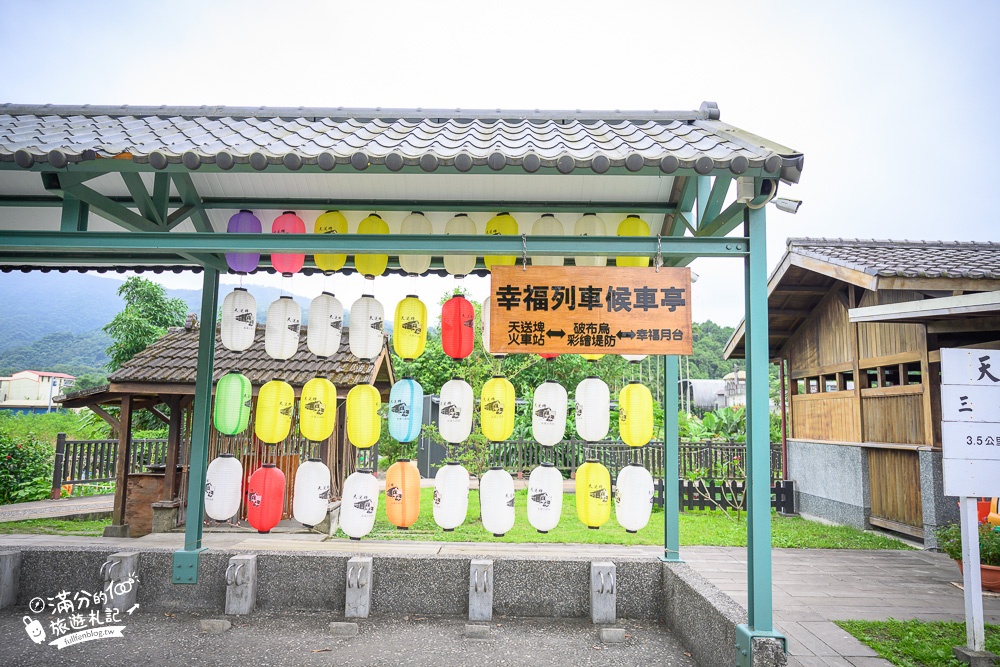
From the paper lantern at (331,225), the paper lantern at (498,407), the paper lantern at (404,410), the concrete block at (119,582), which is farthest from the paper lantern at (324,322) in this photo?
the concrete block at (119,582)

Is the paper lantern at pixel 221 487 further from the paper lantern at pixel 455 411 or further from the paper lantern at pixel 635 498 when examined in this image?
the paper lantern at pixel 635 498

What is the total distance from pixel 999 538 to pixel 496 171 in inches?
253

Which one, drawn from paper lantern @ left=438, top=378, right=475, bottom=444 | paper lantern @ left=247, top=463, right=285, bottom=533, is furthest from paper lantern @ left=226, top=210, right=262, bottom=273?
paper lantern @ left=438, top=378, right=475, bottom=444

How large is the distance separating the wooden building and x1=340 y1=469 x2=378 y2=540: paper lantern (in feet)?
18.9

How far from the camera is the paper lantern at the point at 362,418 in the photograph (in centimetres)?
493

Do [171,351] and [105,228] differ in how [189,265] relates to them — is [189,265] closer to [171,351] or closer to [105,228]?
[105,228]

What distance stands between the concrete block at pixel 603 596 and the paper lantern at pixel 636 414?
3.84 feet

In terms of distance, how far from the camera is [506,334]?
3.90m

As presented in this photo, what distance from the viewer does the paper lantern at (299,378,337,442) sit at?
502cm

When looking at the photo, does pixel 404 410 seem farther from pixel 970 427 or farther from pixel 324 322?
pixel 970 427

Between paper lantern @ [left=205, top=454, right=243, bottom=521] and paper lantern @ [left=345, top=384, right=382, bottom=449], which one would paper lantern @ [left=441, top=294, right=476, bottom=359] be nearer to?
paper lantern @ [left=345, top=384, right=382, bottom=449]

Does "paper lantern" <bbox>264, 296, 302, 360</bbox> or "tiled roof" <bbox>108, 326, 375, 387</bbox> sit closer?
"paper lantern" <bbox>264, 296, 302, 360</bbox>

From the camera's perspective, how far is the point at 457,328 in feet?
16.9

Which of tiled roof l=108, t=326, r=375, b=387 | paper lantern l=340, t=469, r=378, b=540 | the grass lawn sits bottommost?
the grass lawn
